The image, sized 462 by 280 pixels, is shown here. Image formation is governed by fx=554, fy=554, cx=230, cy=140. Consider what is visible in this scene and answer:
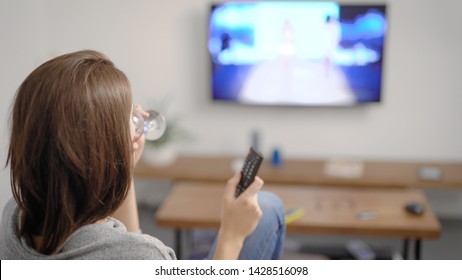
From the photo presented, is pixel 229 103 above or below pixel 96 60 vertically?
below

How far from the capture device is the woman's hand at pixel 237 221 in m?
0.95

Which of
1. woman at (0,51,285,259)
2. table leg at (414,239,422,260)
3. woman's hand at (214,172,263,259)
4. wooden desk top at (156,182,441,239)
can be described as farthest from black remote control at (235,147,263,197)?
table leg at (414,239,422,260)

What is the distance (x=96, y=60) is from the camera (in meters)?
0.73

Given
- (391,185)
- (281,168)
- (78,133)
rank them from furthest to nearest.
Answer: (281,168) < (391,185) < (78,133)

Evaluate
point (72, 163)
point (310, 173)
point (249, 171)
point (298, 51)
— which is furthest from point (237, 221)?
point (298, 51)

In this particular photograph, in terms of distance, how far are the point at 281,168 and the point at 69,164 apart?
1861 mm

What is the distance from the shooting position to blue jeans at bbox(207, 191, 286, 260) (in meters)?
1.12

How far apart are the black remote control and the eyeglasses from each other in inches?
7.0

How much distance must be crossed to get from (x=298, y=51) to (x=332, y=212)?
0.97 metres

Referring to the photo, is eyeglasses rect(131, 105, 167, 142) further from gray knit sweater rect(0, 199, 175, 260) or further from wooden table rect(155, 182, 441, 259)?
wooden table rect(155, 182, 441, 259)

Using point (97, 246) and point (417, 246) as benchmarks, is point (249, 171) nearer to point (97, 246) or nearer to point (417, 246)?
point (97, 246)

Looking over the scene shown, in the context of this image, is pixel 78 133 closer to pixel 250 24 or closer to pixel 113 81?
pixel 113 81

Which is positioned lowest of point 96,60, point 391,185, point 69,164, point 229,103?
point 391,185
